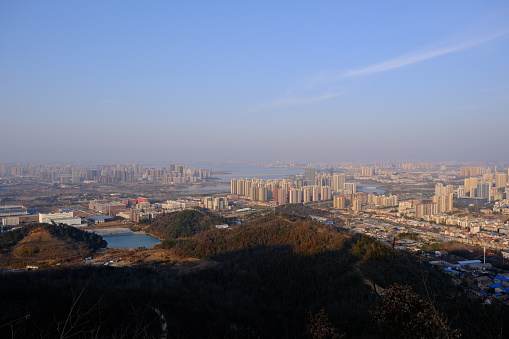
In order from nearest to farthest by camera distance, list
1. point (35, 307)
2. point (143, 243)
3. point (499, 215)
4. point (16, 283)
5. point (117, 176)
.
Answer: point (35, 307) < point (16, 283) < point (143, 243) < point (499, 215) < point (117, 176)

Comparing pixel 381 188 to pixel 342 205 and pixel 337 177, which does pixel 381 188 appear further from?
pixel 342 205

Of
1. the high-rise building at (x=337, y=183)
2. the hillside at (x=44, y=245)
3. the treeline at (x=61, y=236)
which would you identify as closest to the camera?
the hillside at (x=44, y=245)

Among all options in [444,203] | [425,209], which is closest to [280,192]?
[425,209]

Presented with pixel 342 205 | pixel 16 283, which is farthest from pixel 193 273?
pixel 342 205

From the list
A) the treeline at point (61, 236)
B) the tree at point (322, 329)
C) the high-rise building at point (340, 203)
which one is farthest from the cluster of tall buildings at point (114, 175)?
the tree at point (322, 329)

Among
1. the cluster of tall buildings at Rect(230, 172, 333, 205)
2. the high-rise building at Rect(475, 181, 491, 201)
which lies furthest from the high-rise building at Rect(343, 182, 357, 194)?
the high-rise building at Rect(475, 181, 491, 201)

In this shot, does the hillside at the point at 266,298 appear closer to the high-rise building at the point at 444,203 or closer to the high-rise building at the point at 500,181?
the high-rise building at the point at 444,203
